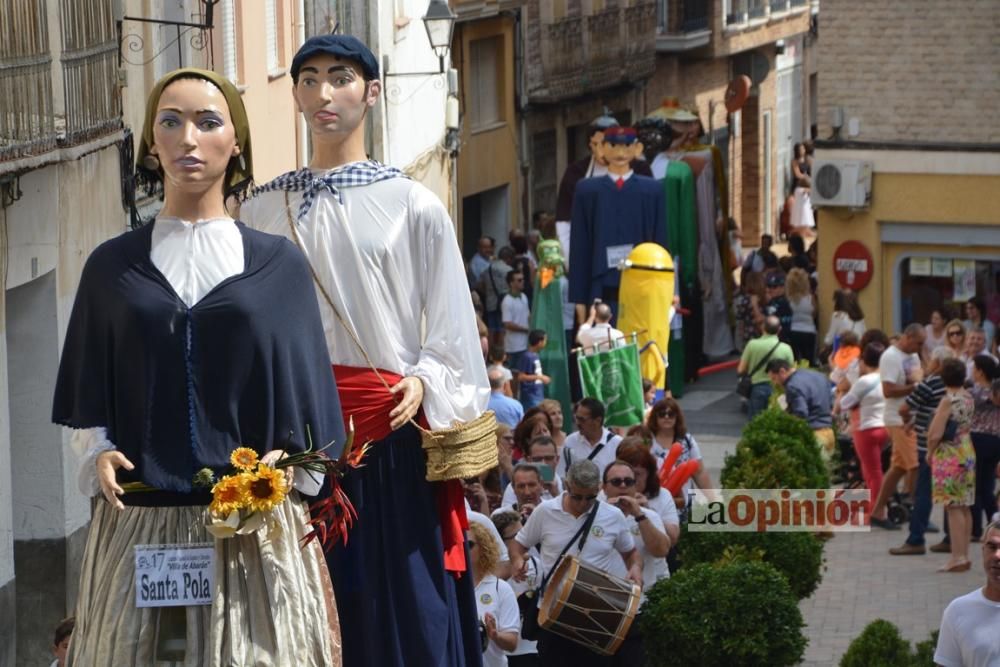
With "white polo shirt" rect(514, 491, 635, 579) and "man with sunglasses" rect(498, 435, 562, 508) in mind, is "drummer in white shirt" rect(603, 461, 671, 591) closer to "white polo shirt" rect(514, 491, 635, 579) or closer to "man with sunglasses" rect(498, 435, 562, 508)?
"white polo shirt" rect(514, 491, 635, 579)

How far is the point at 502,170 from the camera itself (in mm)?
29953

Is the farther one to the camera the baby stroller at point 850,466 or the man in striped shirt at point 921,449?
the baby stroller at point 850,466

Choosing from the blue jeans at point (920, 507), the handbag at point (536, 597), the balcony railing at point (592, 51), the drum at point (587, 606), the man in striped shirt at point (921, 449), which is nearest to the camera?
the drum at point (587, 606)

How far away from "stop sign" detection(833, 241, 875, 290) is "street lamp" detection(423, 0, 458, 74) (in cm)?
527

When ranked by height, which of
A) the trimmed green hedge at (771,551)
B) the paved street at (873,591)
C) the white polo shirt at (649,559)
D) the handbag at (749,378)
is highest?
the white polo shirt at (649,559)

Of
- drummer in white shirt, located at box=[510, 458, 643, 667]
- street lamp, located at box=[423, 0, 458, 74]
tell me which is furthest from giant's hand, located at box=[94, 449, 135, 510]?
street lamp, located at box=[423, 0, 458, 74]

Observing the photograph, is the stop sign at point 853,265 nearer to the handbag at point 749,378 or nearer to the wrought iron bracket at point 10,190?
the handbag at point 749,378

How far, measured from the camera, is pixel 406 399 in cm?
666

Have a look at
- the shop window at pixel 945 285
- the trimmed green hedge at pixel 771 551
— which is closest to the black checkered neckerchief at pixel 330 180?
the trimmed green hedge at pixel 771 551

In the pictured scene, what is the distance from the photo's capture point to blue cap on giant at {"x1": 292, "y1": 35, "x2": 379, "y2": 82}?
6.77 meters

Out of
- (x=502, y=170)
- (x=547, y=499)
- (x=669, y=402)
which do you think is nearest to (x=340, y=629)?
(x=547, y=499)

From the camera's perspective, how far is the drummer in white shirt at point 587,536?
418 inches

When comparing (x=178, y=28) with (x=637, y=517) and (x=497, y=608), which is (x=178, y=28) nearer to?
(x=637, y=517)

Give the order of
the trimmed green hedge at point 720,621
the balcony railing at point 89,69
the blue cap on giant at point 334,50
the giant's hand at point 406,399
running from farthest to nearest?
the balcony railing at point 89,69 → the trimmed green hedge at point 720,621 → the blue cap on giant at point 334,50 → the giant's hand at point 406,399
